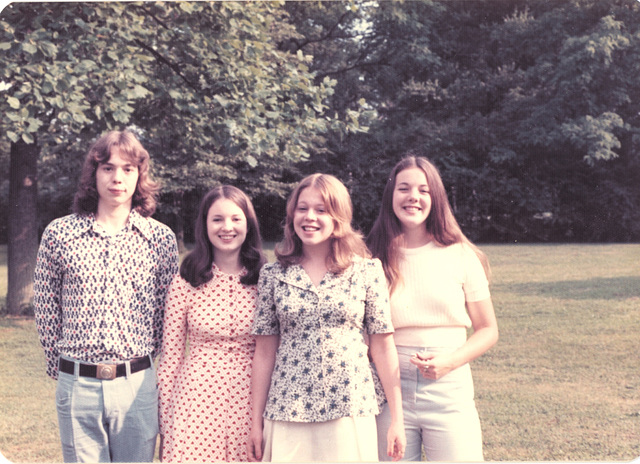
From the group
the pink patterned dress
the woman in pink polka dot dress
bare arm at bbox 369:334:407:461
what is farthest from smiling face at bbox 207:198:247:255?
bare arm at bbox 369:334:407:461

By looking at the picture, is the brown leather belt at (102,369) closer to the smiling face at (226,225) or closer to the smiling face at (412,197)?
the smiling face at (226,225)

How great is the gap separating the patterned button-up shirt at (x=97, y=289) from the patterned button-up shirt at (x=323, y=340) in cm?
47

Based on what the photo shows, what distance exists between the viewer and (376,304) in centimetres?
230

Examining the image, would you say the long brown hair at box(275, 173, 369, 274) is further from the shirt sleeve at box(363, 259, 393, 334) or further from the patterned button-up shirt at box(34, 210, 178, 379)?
the patterned button-up shirt at box(34, 210, 178, 379)

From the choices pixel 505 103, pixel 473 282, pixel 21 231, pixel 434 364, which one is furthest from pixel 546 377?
pixel 505 103

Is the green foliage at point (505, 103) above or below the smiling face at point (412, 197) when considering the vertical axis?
above

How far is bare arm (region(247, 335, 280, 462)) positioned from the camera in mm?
2328

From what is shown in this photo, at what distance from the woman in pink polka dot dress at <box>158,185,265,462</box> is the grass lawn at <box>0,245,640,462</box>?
235cm

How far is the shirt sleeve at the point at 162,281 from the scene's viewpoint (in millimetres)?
2551

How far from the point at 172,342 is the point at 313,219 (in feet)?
2.28

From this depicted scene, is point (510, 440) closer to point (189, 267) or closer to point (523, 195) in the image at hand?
point (189, 267)

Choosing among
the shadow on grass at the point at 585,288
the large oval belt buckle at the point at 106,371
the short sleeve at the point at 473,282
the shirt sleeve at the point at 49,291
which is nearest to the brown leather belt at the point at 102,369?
the large oval belt buckle at the point at 106,371

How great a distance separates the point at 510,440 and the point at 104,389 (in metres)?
3.09

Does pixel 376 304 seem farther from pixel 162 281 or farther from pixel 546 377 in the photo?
pixel 546 377
